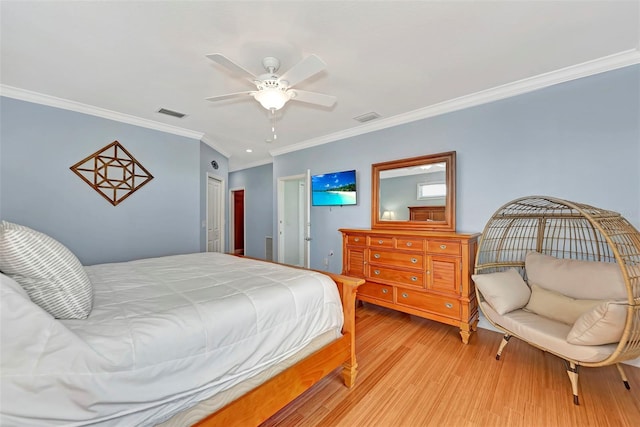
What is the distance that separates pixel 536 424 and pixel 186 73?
3567 millimetres

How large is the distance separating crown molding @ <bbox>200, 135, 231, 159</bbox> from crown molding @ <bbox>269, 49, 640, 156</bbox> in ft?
7.36

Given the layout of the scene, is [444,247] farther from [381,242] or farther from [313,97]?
[313,97]

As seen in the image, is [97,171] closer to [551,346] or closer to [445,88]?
[445,88]

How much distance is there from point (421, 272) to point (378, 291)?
0.60m

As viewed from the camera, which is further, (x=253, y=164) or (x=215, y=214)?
(x=253, y=164)

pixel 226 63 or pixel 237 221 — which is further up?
pixel 226 63

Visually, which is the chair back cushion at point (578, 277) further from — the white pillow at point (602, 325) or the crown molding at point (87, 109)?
the crown molding at point (87, 109)

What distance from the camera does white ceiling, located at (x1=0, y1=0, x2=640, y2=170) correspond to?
5.20 feet

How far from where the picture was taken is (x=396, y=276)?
287 cm

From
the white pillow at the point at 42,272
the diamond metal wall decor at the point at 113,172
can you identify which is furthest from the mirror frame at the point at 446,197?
the diamond metal wall decor at the point at 113,172

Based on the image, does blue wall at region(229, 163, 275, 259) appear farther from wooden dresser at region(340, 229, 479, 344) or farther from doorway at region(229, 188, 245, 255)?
wooden dresser at region(340, 229, 479, 344)

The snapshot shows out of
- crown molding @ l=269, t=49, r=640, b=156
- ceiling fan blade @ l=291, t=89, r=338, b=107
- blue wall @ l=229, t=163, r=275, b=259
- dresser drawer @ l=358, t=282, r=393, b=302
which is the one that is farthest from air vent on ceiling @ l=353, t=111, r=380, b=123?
blue wall @ l=229, t=163, r=275, b=259

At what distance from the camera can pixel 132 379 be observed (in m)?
0.93

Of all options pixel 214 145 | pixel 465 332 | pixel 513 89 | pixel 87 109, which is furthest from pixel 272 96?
pixel 214 145
